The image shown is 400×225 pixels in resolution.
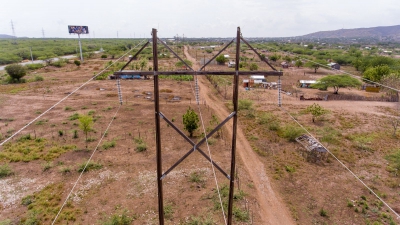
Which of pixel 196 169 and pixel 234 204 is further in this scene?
pixel 196 169

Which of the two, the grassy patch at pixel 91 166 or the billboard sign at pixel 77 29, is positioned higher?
the billboard sign at pixel 77 29

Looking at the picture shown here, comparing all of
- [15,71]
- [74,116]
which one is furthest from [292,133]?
[15,71]

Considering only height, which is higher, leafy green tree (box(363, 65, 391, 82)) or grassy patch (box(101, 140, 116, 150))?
leafy green tree (box(363, 65, 391, 82))

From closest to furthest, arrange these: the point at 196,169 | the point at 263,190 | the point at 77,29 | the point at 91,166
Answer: the point at 263,190 → the point at 196,169 → the point at 91,166 → the point at 77,29

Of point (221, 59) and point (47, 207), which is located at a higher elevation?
point (221, 59)

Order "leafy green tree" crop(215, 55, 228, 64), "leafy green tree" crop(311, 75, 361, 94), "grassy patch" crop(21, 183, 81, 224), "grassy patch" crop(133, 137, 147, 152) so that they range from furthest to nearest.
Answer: "leafy green tree" crop(215, 55, 228, 64) → "leafy green tree" crop(311, 75, 361, 94) → "grassy patch" crop(133, 137, 147, 152) → "grassy patch" crop(21, 183, 81, 224)

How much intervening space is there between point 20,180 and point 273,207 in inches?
476

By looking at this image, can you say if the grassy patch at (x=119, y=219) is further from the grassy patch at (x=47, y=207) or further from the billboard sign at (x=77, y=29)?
the billboard sign at (x=77, y=29)

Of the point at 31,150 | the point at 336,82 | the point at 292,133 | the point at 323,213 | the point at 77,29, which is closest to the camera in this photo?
the point at 323,213

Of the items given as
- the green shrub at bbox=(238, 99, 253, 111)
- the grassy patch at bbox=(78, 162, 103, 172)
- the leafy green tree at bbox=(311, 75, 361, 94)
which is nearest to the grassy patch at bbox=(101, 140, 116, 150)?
the grassy patch at bbox=(78, 162, 103, 172)

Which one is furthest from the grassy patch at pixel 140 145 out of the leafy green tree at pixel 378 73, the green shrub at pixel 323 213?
the leafy green tree at pixel 378 73

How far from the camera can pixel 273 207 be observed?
10.5 meters

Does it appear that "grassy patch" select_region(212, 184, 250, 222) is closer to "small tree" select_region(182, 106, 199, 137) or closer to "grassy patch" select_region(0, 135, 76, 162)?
"small tree" select_region(182, 106, 199, 137)

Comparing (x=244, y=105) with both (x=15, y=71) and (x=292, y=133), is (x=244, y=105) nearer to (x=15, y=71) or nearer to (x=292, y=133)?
(x=292, y=133)
